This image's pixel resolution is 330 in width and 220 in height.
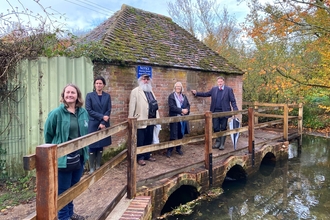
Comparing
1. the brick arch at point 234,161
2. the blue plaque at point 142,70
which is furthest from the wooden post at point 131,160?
the brick arch at point 234,161

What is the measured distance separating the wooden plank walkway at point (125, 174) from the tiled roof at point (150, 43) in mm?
2335

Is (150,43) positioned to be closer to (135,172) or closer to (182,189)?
(182,189)

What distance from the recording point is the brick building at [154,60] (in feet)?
19.0

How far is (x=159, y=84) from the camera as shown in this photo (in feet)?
22.3

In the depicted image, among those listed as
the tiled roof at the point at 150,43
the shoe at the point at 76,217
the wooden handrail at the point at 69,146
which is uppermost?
the tiled roof at the point at 150,43

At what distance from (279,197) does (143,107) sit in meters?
3.73

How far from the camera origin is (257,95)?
44.3 feet

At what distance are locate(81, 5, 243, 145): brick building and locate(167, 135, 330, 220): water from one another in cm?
231

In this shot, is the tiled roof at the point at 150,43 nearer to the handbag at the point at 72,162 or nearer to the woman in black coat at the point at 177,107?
the woman in black coat at the point at 177,107

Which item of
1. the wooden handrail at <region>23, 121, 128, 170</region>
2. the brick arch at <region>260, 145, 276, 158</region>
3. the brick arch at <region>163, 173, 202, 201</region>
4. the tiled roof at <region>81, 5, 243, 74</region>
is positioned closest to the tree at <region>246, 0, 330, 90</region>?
the tiled roof at <region>81, 5, 243, 74</region>

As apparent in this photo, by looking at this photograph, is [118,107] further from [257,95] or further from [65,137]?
[257,95]

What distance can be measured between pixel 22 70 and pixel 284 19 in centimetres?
853

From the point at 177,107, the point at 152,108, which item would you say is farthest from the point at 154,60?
the point at 152,108

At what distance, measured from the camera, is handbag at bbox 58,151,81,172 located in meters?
2.82
